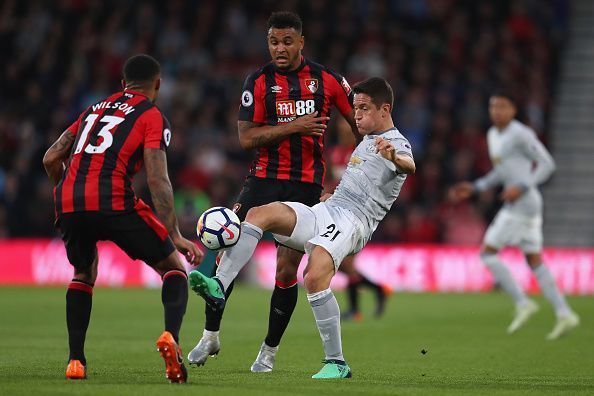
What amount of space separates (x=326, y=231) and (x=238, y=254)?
56 centimetres

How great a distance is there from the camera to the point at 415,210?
63.7 ft

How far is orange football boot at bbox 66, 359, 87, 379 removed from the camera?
6.79 meters

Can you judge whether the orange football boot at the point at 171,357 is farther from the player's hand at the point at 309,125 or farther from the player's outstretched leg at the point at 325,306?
the player's hand at the point at 309,125

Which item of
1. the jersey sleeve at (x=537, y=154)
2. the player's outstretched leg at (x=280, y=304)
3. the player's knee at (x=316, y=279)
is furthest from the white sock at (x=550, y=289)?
the player's knee at (x=316, y=279)

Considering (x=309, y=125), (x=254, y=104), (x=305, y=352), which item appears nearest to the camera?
(x=309, y=125)

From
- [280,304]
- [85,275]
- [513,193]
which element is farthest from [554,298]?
[85,275]

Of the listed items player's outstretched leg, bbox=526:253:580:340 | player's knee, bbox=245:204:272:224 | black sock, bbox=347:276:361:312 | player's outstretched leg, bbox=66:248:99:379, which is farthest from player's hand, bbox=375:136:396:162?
black sock, bbox=347:276:361:312

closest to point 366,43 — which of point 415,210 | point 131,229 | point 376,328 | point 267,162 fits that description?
point 415,210

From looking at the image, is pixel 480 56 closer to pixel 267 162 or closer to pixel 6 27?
pixel 6 27

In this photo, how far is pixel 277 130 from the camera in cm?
771

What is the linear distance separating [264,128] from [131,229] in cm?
143

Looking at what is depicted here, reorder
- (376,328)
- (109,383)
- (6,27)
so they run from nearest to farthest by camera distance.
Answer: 1. (109,383)
2. (376,328)
3. (6,27)

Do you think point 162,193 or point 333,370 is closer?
point 162,193

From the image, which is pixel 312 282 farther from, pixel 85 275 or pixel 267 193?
pixel 85 275
